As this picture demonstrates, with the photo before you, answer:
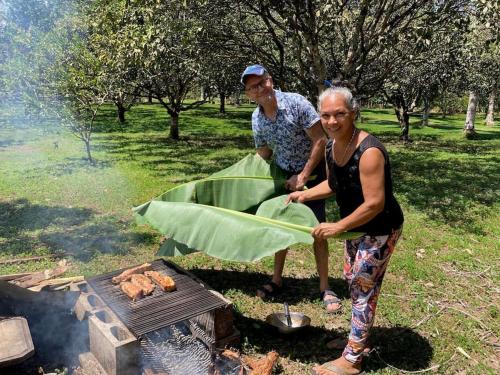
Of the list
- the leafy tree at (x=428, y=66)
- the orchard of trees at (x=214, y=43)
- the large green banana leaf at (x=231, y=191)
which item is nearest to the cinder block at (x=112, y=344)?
the large green banana leaf at (x=231, y=191)

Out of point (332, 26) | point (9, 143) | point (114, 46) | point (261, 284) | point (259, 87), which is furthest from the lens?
point (9, 143)

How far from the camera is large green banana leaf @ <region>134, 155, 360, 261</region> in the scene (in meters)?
3.29

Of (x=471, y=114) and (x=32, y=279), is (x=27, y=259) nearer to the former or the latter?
(x=32, y=279)

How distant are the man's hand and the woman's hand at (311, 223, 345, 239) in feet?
→ 3.19

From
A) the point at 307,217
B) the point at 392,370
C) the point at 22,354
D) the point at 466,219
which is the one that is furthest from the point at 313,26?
the point at 22,354

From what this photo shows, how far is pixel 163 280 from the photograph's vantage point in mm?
3734

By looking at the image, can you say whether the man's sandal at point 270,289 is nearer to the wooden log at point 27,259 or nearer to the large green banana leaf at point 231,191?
the large green banana leaf at point 231,191

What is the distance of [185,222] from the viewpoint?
368 centimetres

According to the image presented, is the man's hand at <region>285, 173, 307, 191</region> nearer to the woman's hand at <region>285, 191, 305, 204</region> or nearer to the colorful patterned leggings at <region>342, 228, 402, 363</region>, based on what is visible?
the woman's hand at <region>285, 191, 305, 204</region>

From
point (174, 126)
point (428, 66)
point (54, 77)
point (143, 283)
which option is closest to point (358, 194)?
point (143, 283)

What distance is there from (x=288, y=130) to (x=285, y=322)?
1.82 metres

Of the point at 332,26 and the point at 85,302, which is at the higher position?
the point at 332,26

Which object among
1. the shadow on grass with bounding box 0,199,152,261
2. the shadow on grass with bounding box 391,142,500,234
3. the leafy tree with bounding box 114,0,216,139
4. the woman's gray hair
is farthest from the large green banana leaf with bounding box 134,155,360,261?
the shadow on grass with bounding box 391,142,500,234

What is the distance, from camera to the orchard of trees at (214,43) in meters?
8.48
